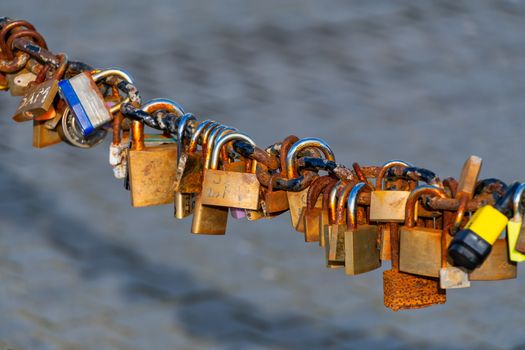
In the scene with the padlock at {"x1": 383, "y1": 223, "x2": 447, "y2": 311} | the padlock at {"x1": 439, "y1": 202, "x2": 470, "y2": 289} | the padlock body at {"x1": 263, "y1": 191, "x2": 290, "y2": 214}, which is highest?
the padlock body at {"x1": 263, "y1": 191, "x2": 290, "y2": 214}

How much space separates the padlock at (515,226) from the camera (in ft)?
2.76

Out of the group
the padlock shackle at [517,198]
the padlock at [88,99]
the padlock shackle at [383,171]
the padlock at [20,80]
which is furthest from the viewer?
the padlock at [20,80]

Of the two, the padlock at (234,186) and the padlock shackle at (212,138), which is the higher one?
the padlock shackle at (212,138)

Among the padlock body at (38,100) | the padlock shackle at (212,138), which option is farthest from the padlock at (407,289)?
the padlock body at (38,100)

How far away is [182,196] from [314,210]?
179 millimetres

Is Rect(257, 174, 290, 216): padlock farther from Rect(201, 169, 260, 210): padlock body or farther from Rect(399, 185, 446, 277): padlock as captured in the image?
Rect(399, 185, 446, 277): padlock

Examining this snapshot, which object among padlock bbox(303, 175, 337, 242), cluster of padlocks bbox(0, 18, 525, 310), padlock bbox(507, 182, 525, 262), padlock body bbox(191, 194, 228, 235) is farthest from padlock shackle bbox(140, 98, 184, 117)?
padlock bbox(507, 182, 525, 262)

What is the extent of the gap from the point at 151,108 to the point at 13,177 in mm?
1752

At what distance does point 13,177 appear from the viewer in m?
2.81

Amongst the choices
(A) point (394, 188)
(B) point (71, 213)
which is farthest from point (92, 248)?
(A) point (394, 188)

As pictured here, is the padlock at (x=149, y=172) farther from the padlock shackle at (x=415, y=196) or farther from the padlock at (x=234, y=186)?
the padlock shackle at (x=415, y=196)

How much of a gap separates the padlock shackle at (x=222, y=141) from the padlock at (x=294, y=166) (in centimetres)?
6

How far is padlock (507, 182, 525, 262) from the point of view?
0.84m

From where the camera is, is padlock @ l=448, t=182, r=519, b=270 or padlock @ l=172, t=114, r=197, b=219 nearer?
padlock @ l=448, t=182, r=519, b=270
